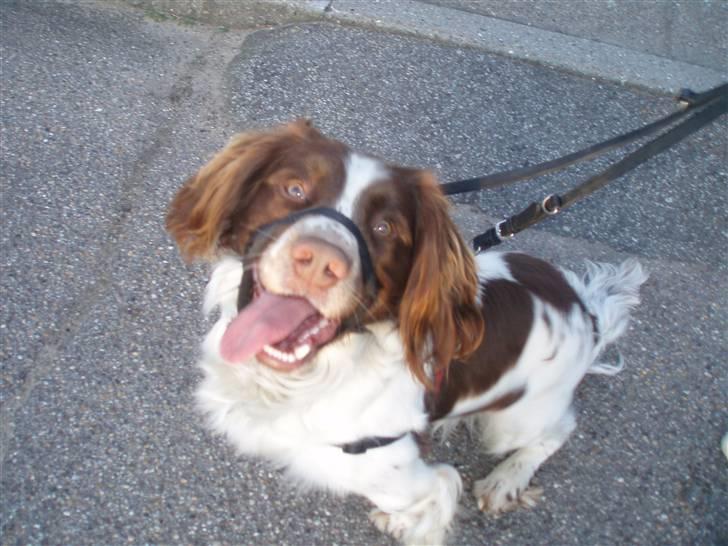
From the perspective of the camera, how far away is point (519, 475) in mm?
2631

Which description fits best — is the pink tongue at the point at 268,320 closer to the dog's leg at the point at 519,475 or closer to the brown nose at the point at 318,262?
the brown nose at the point at 318,262

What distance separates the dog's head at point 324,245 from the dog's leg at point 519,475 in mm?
820

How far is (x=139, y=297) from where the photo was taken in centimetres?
298

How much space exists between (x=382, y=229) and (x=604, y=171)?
106 centimetres

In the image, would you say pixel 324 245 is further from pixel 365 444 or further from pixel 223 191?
pixel 365 444

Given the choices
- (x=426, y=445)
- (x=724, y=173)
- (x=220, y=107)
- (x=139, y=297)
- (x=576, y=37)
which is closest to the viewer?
(x=426, y=445)

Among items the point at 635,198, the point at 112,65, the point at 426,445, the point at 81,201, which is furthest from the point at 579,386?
the point at 112,65

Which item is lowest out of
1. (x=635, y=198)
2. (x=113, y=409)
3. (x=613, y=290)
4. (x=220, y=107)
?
(x=113, y=409)

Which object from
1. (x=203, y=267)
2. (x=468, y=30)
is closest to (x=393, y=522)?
(x=203, y=267)

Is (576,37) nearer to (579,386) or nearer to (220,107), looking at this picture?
(220,107)

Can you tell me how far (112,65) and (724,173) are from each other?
374 centimetres

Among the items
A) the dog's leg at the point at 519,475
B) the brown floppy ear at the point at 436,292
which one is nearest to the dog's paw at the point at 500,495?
the dog's leg at the point at 519,475

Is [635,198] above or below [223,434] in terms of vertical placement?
above

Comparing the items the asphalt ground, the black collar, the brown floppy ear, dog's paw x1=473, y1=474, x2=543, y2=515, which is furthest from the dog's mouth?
dog's paw x1=473, y1=474, x2=543, y2=515
